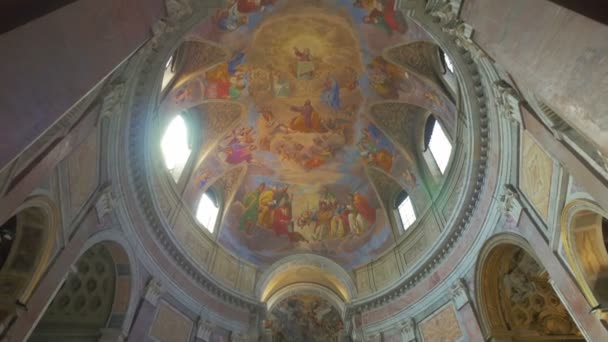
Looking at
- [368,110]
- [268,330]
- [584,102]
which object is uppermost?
[368,110]

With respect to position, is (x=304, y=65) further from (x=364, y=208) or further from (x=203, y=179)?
(x=364, y=208)

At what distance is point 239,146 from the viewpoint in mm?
16125

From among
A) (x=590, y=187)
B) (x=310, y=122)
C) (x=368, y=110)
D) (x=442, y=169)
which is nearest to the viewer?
(x=590, y=187)

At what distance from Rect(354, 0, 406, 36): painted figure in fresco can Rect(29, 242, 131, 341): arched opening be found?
396 inches

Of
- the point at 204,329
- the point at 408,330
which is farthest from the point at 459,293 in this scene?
the point at 204,329

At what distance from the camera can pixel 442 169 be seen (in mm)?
13297

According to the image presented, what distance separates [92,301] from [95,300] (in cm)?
7

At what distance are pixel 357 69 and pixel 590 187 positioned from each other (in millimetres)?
10210

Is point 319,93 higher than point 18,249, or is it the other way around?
point 319,93

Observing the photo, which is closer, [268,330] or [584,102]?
[584,102]

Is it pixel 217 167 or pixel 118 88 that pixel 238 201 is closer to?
pixel 217 167

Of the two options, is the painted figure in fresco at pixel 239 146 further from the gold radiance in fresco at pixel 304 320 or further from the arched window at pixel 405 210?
the arched window at pixel 405 210

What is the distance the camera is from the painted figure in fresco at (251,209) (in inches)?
656

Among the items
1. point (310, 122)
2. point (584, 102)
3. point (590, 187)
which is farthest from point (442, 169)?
point (584, 102)
